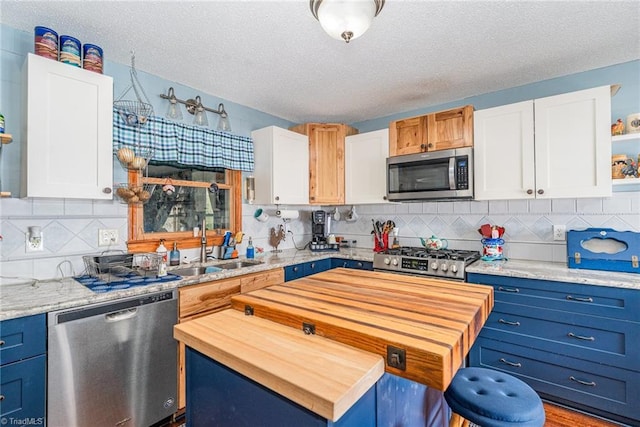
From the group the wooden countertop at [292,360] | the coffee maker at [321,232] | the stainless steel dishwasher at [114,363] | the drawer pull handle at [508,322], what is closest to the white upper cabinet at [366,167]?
the coffee maker at [321,232]

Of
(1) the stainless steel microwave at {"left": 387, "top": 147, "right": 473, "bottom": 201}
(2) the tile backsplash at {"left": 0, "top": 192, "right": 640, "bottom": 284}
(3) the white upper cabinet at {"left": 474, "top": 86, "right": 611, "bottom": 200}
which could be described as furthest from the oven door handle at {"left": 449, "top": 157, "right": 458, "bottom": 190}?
(2) the tile backsplash at {"left": 0, "top": 192, "right": 640, "bottom": 284}

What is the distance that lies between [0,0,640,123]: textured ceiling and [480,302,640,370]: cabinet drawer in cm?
179

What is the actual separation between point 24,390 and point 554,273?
307cm

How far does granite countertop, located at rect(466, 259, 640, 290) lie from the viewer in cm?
188

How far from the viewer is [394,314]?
43.0 inches

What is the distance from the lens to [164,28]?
1.83m

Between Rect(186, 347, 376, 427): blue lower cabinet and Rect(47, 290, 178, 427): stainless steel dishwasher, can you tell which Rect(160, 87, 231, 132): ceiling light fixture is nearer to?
Rect(47, 290, 178, 427): stainless steel dishwasher

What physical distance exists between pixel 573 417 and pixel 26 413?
121 inches

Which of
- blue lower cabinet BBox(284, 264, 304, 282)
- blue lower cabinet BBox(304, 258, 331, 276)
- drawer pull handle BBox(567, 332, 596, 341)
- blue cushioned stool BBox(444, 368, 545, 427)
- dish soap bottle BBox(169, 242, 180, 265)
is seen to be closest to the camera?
blue cushioned stool BBox(444, 368, 545, 427)

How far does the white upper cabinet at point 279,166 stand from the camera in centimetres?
301

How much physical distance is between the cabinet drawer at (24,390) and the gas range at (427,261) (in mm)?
2321

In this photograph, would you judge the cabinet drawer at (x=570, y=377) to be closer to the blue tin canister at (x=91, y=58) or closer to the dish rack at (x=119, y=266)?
the dish rack at (x=119, y=266)

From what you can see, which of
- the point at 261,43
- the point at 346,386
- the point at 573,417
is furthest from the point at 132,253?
the point at 573,417

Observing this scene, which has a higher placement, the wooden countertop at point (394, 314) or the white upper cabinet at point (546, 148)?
the white upper cabinet at point (546, 148)
